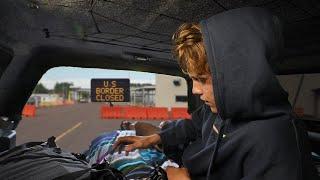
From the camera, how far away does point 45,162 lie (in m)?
1.98

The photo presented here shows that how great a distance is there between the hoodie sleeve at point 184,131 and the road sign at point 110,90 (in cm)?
161

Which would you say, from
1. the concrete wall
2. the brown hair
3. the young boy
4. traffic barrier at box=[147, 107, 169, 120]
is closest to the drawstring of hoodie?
the young boy

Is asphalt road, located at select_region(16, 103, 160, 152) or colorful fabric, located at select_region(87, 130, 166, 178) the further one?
asphalt road, located at select_region(16, 103, 160, 152)

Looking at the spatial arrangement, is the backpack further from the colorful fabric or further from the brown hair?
the brown hair

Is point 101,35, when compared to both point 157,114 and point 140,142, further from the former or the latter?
point 157,114

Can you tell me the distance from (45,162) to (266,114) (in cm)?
135

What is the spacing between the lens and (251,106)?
3.14ft

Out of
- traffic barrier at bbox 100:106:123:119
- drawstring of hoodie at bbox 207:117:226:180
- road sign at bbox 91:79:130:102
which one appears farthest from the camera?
traffic barrier at bbox 100:106:123:119

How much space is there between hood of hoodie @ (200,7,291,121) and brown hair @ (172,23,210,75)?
0.06 meters

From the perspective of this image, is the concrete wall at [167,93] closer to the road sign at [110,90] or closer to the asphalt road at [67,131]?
the asphalt road at [67,131]

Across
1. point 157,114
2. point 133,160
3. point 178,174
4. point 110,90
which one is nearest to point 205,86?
point 178,174

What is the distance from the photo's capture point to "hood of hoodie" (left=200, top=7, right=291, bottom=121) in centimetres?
95

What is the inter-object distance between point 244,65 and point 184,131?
835 mm

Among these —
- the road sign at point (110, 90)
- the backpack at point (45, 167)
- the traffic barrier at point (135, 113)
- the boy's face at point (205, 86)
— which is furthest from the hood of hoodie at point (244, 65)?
the traffic barrier at point (135, 113)
